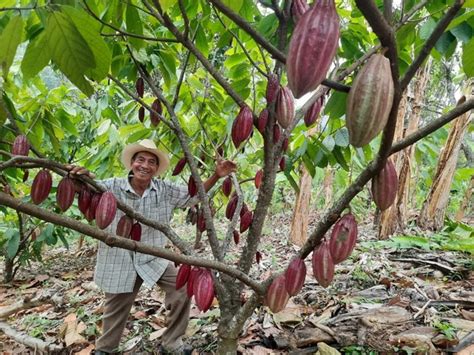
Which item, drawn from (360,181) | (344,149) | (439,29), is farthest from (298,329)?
(439,29)

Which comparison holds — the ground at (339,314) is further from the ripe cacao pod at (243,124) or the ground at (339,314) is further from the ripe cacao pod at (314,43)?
the ripe cacao pod at (314,43)

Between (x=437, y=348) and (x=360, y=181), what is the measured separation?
3.18 feet

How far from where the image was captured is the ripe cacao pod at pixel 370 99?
18.9 inches

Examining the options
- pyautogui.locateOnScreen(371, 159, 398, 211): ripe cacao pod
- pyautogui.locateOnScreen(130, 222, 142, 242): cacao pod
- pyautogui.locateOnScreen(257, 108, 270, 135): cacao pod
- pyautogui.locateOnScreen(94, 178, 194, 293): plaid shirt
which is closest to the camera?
pyautogui.locateOnScreen(371, 159, 398, 211): ripe cacao pod

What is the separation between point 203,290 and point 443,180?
3.12m

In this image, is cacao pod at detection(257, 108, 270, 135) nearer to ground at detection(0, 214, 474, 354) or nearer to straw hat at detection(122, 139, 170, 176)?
ground at detection(0, 214, 474, 354)

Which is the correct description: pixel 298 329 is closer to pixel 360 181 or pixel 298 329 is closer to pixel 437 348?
pixel 437 348

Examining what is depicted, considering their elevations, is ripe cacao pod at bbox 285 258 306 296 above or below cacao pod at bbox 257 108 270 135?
below

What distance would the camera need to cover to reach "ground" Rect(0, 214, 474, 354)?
157 cm

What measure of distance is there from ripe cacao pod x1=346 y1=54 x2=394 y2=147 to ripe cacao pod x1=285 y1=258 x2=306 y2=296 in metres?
0.58

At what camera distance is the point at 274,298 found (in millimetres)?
1094

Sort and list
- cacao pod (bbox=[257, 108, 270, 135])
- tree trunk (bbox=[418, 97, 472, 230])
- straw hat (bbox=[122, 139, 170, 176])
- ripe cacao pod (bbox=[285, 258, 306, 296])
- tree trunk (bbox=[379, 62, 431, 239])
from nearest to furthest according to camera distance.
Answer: ripe cacao pod (bbox=[285, 258, 306, 296]), cacao pod (bbox=[257, 108, 270, 135]), straw hat (bbox=[122, 139, 170, 176]), tree trunk (bbox=[418, 97, 472, 230]), tree trunk (bbox=[379, 62, 431, 239])

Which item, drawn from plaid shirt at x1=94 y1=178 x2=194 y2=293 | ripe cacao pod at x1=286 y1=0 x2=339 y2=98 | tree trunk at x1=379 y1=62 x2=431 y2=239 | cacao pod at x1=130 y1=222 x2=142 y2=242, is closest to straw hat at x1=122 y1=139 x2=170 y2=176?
plaid shirt at x1=94 y1=178 x2=194 y2=293

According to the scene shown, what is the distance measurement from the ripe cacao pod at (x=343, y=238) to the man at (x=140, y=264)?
4.76ft
